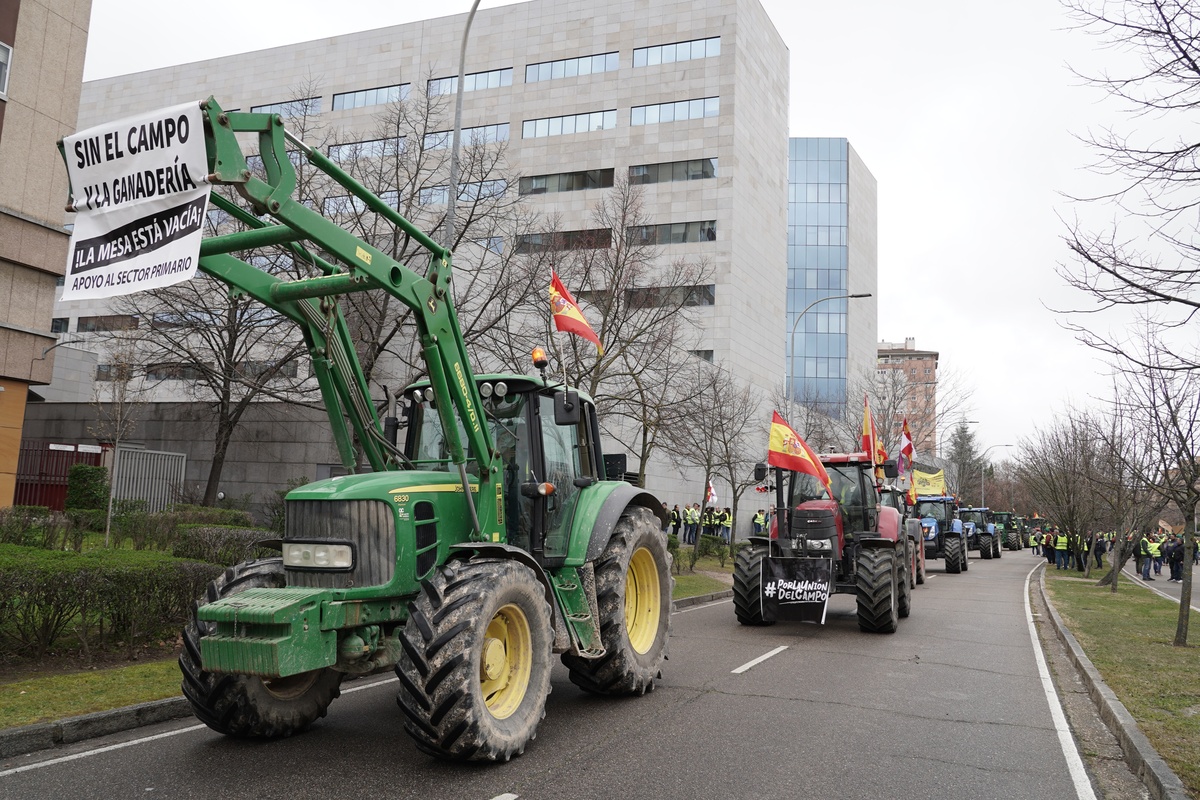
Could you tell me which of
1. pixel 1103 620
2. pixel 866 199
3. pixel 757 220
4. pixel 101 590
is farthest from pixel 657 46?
pixel 866 199

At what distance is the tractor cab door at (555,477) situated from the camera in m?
7.11

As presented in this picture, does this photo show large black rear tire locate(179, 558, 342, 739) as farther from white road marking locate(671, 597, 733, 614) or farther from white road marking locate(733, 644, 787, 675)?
white road marking locate(671, 597, 733, 614)

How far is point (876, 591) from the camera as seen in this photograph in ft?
40.0

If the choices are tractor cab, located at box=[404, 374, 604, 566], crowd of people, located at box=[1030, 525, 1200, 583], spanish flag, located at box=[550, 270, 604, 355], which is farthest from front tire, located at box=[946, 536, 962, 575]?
tractor cab, located at box=[404, 374, 604, 566]

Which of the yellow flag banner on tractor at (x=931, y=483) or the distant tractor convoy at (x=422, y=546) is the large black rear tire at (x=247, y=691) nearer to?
the distant tractor convoy at (x=422, y=546)

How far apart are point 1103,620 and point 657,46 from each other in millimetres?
36814

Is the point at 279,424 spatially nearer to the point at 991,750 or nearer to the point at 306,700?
the point at 306,700

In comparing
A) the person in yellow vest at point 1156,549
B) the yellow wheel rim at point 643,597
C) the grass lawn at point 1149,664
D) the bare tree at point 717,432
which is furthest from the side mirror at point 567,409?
the person in yellow vest at point 1156,549

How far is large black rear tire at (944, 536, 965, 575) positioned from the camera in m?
28.5

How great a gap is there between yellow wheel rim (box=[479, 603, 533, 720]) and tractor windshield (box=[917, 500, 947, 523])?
101 ft

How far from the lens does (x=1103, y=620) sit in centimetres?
1509

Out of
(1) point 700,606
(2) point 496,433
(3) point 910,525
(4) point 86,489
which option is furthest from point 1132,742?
(4) point 86,489

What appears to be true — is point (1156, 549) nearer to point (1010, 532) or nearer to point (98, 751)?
point (1010, 532)

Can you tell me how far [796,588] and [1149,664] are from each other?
438 cm
